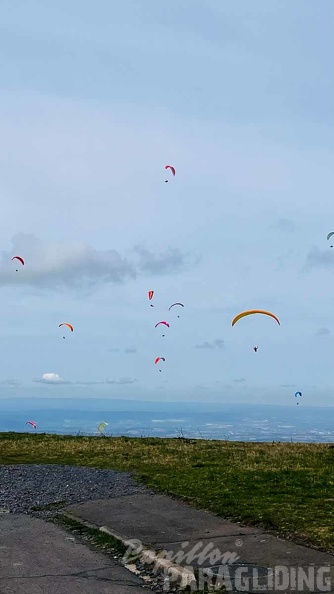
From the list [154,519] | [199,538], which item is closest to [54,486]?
[154,519]

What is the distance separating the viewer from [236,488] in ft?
58.4

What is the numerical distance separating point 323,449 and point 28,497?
16.5 meters

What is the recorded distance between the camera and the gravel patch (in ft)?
57.6

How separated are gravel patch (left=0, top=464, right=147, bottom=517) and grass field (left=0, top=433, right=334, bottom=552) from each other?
1.03 metres

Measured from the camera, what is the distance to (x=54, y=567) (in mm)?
11547

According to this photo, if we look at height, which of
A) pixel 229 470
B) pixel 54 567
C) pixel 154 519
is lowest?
pixel 54 567

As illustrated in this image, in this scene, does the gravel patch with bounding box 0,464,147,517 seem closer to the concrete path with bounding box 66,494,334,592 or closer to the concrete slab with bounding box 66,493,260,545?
the concrete slab with bounding box 66,493,260,545

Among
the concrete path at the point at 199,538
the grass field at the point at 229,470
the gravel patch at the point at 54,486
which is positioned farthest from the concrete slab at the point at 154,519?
the gravel patch at the point at 54,486

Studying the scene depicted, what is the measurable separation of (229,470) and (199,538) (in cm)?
916

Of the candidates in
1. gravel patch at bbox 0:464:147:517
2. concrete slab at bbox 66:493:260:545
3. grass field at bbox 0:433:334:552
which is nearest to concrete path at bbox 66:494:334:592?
concrete slab at bbox 66:493:260:545

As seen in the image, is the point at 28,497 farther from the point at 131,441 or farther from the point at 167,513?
the point at 131,441

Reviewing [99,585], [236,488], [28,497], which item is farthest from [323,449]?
[99,585]

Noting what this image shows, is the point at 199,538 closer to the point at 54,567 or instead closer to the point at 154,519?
the point at 154,519

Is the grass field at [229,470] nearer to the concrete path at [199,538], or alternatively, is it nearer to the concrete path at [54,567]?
the concrete path at [199,538]
